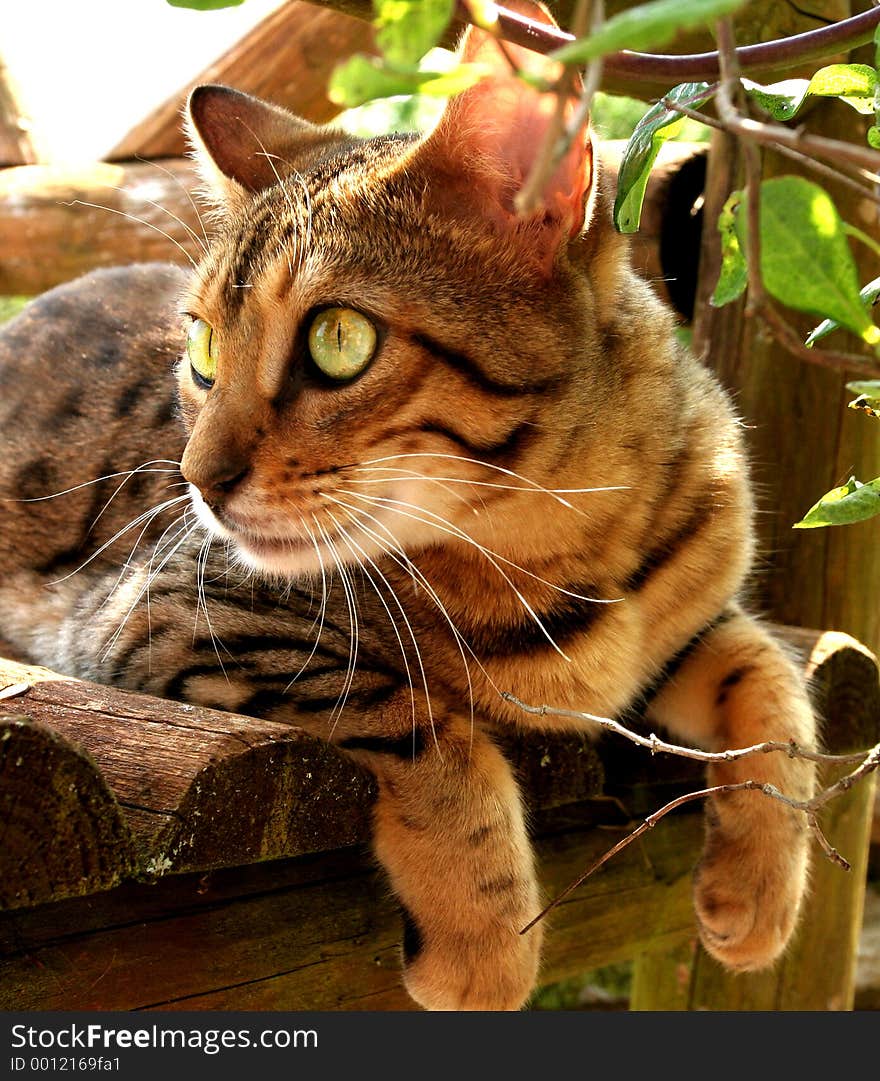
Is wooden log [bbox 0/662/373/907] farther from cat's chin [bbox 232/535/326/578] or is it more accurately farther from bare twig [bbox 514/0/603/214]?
bare twig [bbox 514/0/603/214]

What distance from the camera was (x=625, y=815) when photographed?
220 cm

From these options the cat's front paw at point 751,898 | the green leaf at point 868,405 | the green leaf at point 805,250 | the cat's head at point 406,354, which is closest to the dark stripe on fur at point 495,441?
the cat's head at point 406,354

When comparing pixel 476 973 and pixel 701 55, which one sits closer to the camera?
pixel 701 55

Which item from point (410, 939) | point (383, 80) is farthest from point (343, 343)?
point (383, 80)

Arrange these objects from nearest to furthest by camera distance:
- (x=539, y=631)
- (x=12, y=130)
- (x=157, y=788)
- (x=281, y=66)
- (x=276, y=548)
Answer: (x=157, y=788) → (x=276, y=548) → (x=539, y=631) → (x=281, y=66) → (x=12, y=130)

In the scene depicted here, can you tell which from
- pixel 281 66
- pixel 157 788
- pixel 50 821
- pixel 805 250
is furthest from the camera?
pixel 281 66

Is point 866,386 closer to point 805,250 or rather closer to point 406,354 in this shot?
point 805,250

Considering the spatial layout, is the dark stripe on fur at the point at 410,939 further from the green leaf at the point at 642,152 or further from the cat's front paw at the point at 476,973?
the green leaf at the point at 642,152

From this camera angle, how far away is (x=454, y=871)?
164 centimetres

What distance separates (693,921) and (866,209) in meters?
1.47

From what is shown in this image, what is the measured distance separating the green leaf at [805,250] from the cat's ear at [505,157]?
0.76 metres

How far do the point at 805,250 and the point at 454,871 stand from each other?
3.57 feet

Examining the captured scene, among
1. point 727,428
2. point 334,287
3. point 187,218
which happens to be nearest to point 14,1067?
point 334,287

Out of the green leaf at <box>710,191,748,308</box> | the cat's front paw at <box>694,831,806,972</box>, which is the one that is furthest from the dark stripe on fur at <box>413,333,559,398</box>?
the cat's front paw at <box>694,831,806,972</box>
